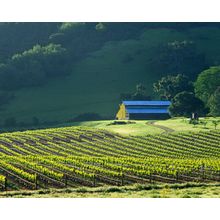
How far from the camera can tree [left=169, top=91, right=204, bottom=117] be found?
1211 inches

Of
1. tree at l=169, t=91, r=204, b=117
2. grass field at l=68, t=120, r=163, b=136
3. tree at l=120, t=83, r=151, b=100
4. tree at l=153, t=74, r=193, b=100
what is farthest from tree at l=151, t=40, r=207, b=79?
grass field at l=68, t=120, r=163, b=136

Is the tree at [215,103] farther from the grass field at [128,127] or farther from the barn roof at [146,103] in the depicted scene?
the grass field at [128,127]

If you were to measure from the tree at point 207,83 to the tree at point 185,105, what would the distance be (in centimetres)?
24

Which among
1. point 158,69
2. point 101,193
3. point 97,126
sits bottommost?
point 101,193

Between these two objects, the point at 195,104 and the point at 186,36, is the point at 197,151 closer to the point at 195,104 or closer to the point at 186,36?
the point at 195,104

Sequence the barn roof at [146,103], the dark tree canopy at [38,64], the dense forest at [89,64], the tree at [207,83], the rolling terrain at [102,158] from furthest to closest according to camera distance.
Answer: the dark tree canopy at [38,64], the barn roof at [146,103], the dense forest at [89,64], the tree at [207,83], the rolling terrain at [102,158]

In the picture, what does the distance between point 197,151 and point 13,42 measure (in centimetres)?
802

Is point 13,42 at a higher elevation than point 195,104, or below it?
higher

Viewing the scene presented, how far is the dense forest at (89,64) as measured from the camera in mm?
30703

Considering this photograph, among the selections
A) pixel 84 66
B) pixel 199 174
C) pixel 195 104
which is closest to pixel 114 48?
pixel 84 66

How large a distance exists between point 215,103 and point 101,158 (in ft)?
15.5

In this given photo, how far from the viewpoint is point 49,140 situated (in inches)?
1225

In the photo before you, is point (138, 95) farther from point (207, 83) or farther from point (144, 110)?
point (207, 83)

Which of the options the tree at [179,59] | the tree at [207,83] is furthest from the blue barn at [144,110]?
the tree at [179,59]
